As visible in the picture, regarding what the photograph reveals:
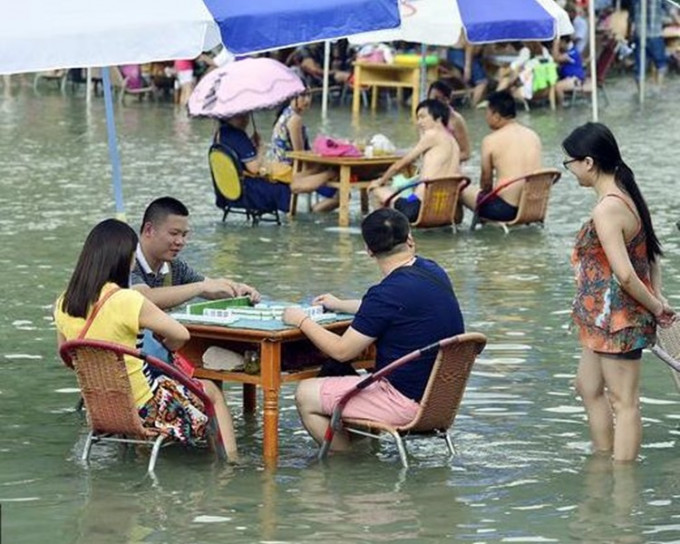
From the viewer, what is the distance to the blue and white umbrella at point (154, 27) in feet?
25.8

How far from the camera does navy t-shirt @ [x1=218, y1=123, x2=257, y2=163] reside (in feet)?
51.5

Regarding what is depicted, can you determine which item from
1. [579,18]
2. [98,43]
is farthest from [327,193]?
[579,18]

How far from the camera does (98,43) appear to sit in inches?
314

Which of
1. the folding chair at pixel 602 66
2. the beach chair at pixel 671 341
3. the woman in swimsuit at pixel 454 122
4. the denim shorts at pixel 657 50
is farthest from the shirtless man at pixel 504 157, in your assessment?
the denim shorts at pixel 657 50

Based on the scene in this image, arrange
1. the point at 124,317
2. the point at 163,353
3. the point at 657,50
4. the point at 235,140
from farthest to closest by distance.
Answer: the point at 657,50, the point at 235,140, the point at 163,353, the point at 124,317

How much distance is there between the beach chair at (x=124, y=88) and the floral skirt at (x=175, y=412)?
21.6 metres

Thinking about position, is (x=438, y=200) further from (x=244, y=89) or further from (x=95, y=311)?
(x=95, y=311)

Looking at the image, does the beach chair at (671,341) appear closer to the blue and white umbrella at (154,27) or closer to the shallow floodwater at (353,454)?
the shallow floodwater at (353,454)

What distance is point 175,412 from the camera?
7730 mm

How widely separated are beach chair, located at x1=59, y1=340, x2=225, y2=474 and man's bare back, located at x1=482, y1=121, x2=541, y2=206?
25.0 ft

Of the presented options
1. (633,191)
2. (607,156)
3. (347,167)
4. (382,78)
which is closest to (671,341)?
(633,191)

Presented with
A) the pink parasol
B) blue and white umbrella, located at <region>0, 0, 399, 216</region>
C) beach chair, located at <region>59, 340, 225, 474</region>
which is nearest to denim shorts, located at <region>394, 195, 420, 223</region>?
the pink parasol

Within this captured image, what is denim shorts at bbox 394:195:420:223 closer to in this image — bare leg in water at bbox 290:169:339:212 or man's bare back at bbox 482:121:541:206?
man's bare back at bbox 482:121:541:206

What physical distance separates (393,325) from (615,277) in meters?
0.90
